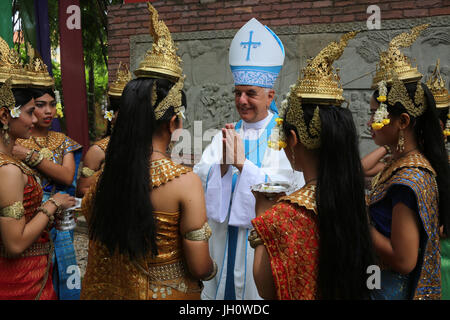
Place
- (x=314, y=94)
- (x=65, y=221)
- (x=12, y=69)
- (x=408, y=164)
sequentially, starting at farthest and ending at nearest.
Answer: (x=12, y=69) < (x=65, y=221) < (x=408, y=164) < (x=314, y=94)

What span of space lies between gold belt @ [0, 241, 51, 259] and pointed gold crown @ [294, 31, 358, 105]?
5.59 ft

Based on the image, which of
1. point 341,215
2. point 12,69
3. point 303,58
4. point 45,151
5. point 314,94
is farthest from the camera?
point 303,58

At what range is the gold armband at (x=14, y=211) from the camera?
182cm

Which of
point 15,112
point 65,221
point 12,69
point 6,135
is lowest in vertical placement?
point 65,221

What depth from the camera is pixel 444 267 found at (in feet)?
8.19

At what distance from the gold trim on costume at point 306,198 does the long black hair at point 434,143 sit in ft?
2.25

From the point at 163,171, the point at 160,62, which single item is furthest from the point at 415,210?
the point at 160,62

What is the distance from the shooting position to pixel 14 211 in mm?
1829

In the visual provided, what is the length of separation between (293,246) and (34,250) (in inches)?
61.8

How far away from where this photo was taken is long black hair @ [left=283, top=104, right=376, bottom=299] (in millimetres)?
1401

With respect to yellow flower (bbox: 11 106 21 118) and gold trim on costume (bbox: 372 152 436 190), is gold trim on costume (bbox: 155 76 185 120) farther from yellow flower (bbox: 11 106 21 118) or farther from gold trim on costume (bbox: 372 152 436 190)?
gold trim on costume (bbox: 372 152 436 190)

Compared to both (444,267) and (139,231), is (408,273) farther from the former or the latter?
(139,231)

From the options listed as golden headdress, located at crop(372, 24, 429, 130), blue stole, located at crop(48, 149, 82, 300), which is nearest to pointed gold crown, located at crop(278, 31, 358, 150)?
golden headdress, located at crop(372, 24, 429, 130)

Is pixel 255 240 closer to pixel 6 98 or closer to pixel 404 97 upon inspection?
pixel 404 97
